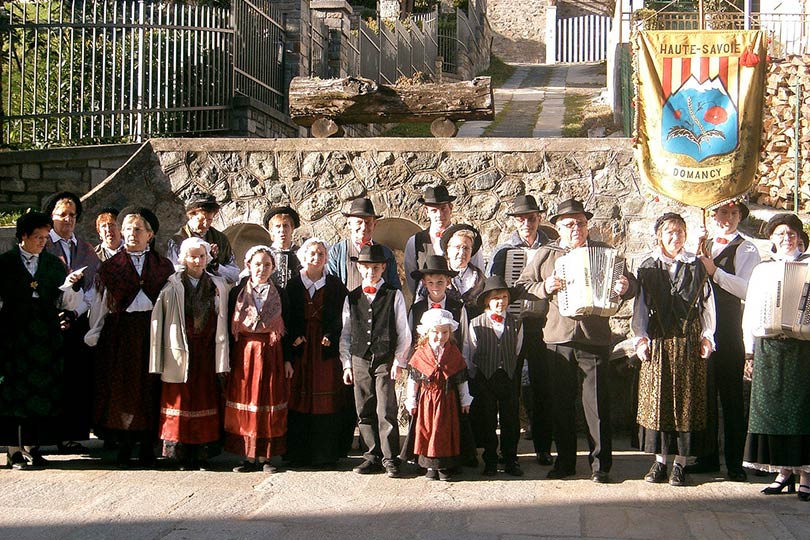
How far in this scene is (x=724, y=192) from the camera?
25.4ft

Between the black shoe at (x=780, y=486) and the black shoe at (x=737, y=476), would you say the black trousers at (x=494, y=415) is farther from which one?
the black shoe at (x=780, y=486)

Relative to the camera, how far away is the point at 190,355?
20.0ft

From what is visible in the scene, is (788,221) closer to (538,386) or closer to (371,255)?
(538,386)

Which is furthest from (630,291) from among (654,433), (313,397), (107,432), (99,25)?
(99,25)

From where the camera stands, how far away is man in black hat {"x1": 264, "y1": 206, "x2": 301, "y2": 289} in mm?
6707

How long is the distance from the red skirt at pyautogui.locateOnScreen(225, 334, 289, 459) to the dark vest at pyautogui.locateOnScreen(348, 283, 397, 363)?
491 millimetres

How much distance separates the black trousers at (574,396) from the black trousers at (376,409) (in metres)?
0.98

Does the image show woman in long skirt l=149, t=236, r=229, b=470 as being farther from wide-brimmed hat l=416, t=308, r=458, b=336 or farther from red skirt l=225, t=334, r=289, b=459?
wide-brimmed hat l=416, t=308, r=458, b=336

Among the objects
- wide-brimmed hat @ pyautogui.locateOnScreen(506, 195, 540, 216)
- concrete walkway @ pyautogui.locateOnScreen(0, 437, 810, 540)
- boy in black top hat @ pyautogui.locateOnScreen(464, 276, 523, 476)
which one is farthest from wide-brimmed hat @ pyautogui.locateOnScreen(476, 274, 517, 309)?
concrete walkway @ pyautogui.locateOnScreen(0, 437, 810, 540)

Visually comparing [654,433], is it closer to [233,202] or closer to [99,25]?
[233,202]

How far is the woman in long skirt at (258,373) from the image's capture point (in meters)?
6.04

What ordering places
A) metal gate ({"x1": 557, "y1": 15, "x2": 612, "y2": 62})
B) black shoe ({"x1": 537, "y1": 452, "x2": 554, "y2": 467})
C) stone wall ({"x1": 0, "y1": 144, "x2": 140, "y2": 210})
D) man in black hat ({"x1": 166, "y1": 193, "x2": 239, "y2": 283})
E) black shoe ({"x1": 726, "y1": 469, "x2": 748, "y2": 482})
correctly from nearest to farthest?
black shoe ({"x1": 726, "y1": 469, "x2": 748, "y2": 482}), black shoe ({"x1": 537, "y1": 452, "x2": 554, "y2": 467}), man in black hat ({"x1": 166, "y1": 193, "x2": 239, "y2": 283}), stone wall ({"x1": 0, "y1": 144, "x2": 140, "y2": 210}), metal gate ({"x1": 557, "y1": 15, "x2": 612, "y2": 62})

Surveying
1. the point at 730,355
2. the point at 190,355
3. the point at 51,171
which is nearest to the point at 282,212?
the point at 190,355

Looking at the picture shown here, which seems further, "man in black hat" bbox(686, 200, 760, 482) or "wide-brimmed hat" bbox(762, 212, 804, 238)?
"man in black hat" bbox(686, 200, 760, 482)
